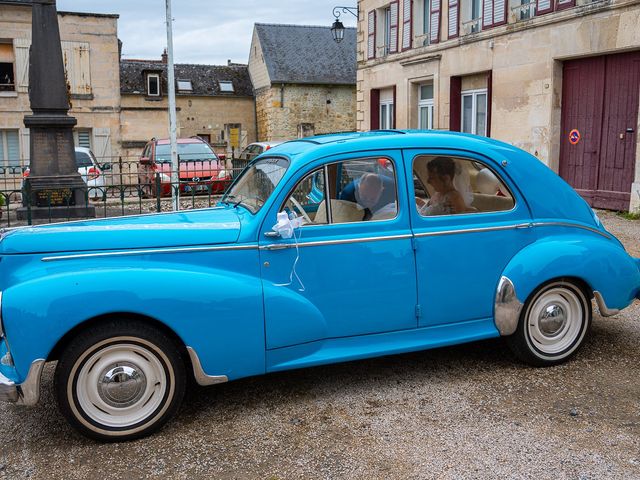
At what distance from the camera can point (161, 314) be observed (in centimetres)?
367

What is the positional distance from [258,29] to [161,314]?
3636 cm

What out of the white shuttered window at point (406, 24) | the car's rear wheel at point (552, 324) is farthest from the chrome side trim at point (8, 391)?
the white shuttered window at point (406, 24)

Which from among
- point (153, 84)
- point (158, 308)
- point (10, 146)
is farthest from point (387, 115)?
point (158, 308)

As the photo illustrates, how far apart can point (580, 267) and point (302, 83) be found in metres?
33.0

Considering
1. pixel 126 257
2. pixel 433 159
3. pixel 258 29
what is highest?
pixel 258 29

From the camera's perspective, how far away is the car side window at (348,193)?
13.6 feet

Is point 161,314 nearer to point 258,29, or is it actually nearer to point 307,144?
point 307,144

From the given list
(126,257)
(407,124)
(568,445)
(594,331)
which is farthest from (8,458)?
(407,124)

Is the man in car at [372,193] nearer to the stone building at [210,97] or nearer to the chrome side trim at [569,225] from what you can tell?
the chrome side trim at [569,225]

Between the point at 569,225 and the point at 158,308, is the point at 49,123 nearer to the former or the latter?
the point at 158,308

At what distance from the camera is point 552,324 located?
4664mm

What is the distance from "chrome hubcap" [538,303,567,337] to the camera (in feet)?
15.2

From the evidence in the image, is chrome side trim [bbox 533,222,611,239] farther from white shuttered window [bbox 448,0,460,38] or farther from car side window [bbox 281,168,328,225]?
white shuttered window [bbox 448,0,460,38]

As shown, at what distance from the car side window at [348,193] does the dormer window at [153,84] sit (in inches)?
1309
